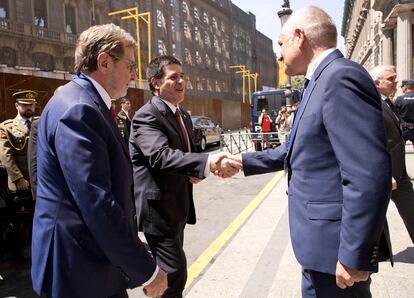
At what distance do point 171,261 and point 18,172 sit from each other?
2868 millimetres

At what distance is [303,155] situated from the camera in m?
1.90

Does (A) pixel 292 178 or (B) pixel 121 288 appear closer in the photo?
(B) pixel 121 288

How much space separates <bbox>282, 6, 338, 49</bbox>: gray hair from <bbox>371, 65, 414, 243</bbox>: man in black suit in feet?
5.80

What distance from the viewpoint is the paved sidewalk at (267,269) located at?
355cm

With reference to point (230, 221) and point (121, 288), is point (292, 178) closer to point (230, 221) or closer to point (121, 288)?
point (121, 288)

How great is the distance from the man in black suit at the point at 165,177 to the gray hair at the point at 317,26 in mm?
1148

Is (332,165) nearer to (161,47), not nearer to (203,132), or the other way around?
(203,132)

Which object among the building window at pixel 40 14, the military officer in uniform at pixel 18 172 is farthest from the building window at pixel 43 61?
the military officer in uniform at pixel 18 172

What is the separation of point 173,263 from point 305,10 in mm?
1849

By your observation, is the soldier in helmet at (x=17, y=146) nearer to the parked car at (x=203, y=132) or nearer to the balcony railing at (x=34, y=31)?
the parked car at (x=203, y=132)

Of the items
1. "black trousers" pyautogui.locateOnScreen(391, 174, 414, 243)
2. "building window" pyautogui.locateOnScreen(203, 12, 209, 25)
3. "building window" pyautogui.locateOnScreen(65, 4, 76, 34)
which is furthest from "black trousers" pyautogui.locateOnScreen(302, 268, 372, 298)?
"building window" pyautogui.locateOnScreen(203, 12, 209, 25)

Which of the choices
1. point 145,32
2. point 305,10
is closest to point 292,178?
point 305,10

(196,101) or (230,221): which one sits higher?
(196,101)

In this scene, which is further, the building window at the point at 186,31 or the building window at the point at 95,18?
the building window at the point at 186,31
